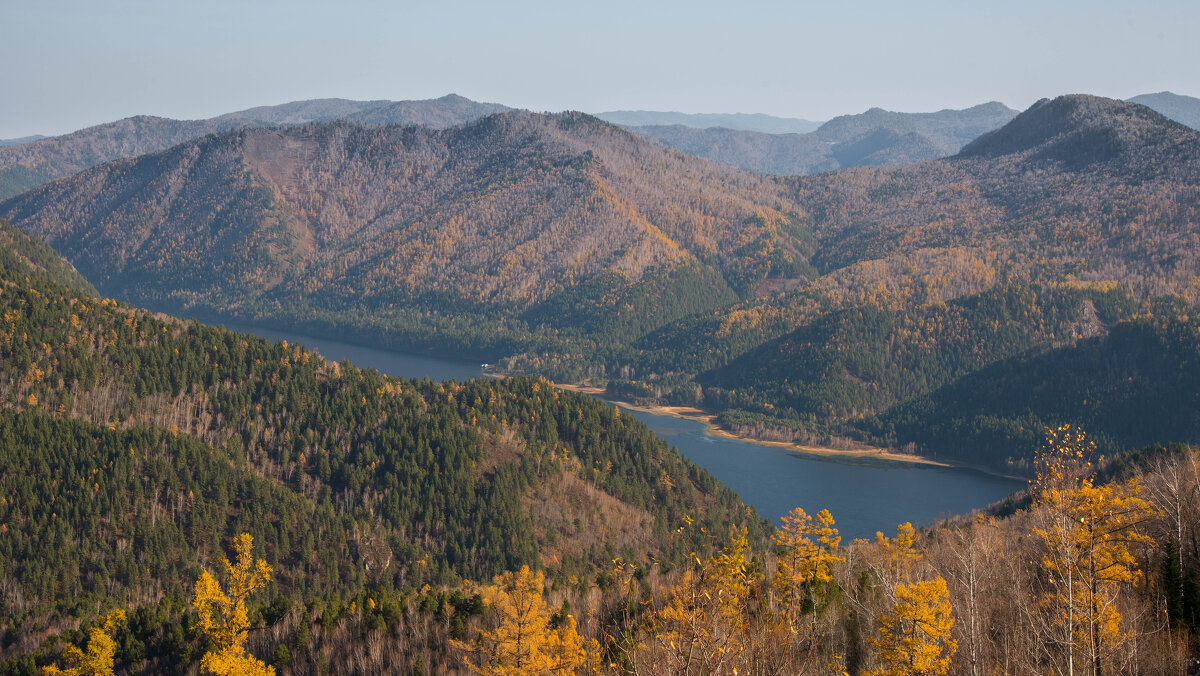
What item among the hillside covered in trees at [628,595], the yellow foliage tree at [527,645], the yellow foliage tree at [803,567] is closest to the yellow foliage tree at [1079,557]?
the hillside covered in trees at [628,595]

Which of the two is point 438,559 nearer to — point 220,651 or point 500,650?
point 220,651

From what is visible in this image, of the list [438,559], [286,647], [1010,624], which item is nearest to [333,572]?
[438,559]

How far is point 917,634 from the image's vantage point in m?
60.5

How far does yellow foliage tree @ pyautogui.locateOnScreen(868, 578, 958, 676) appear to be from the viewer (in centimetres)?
5862

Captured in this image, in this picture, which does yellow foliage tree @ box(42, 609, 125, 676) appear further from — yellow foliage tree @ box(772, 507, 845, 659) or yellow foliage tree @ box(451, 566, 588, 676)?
yellow foliage tree @ box(772, 507, 845, 659)

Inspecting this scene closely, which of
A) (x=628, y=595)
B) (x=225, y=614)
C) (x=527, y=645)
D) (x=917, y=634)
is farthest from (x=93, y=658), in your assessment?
(x=628, y=595)

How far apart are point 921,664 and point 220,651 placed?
288 ft

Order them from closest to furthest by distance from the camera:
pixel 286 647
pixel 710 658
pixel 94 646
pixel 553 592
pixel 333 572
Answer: pixel 710 658
pixel 94 646
pixel 286 647
pixel 553 592
pixel 333 572

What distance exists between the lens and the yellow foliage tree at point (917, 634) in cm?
5862

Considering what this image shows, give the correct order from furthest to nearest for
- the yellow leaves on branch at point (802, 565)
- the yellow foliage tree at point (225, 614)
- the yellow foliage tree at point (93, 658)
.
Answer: the yellow foliage tree at point (93, 658) < the yellow foliage tree at point (225, 614) < the yellow leaves on branch at point (802, 565)

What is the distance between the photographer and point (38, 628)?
151 metres

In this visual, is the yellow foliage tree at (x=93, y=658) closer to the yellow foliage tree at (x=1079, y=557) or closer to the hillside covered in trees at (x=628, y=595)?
the hillside covered in trees at (x=628, y=595)

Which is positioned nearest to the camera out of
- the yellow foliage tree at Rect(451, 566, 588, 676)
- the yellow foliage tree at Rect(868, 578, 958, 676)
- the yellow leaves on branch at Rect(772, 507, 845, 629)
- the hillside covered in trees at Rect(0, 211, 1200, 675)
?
the hillside covered in trees at Rect(0, 211, 1200, 675)

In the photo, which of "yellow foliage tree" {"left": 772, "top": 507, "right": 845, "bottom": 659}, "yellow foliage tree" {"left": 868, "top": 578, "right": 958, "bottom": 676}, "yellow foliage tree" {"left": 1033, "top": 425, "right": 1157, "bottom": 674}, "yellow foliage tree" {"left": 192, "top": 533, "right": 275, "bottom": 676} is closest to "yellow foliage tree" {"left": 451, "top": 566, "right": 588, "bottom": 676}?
"yellow foliage tree" {"left": 772, "top": 507, "right": 845, "bottom": 659}
